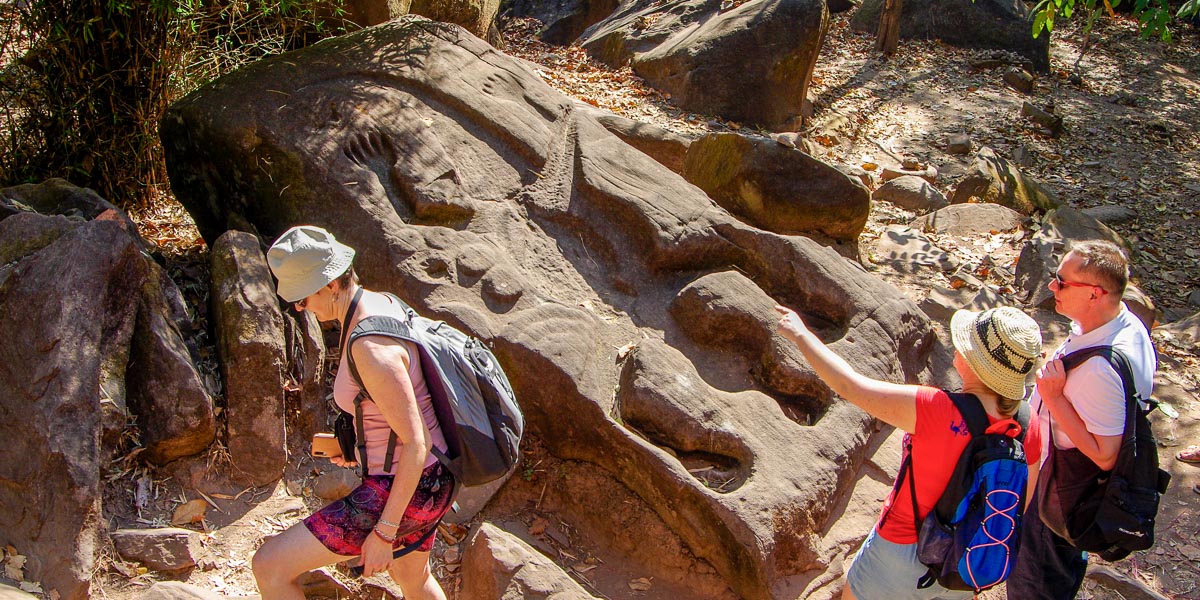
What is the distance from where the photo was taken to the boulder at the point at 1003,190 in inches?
329

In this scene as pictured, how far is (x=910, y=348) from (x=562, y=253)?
86.6 inches

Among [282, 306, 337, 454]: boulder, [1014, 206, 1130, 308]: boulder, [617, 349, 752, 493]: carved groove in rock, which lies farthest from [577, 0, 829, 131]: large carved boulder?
[282, 306, 337, 454]: boulder

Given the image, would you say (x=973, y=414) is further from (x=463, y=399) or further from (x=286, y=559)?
(x=286, y=559)

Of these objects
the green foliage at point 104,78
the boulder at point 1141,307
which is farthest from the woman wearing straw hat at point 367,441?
the boulder at point 1141,307

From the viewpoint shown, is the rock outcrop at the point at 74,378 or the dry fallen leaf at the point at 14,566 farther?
the rock outcrop at the point at 74,378

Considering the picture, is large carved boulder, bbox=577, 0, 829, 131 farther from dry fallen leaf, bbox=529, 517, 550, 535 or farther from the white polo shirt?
the white polo shirt

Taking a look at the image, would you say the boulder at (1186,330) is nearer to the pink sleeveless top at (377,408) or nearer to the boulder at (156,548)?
the pink sleeveless top at (377,408)

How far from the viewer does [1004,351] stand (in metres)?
2.57

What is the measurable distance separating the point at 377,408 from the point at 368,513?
343mm

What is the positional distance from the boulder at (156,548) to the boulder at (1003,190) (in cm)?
744

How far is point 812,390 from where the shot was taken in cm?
485

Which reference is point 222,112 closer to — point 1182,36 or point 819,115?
point 819,115

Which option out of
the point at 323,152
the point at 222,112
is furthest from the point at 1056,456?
the point at 222,112

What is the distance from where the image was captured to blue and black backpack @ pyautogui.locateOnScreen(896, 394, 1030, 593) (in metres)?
2.57
